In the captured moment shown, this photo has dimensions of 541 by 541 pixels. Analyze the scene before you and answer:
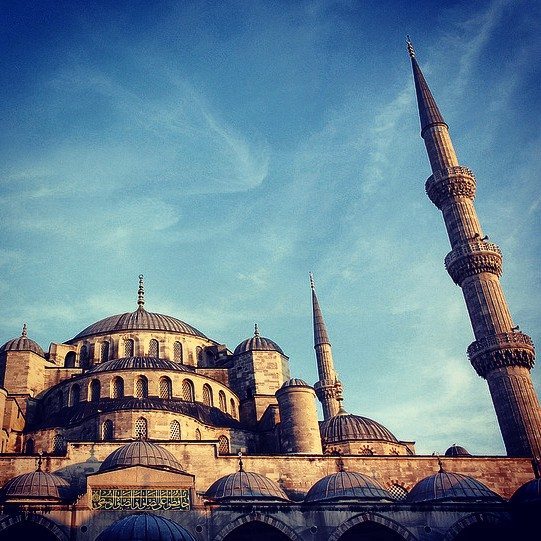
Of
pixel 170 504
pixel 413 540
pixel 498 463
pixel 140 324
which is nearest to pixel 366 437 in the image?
pixel 498 463

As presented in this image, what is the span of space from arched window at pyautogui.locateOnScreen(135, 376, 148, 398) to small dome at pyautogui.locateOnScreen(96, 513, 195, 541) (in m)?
11.3

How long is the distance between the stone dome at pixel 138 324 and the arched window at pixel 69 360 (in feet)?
3.57

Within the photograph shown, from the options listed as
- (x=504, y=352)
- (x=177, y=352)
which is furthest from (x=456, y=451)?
(x=177, y=352)

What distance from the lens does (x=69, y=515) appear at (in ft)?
51.7

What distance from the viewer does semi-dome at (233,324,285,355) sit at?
92.4ft

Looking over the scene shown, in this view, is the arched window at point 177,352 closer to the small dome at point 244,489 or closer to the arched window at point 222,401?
the arched window at point 222,401

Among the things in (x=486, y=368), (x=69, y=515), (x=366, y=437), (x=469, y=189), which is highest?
(x=469, y=189)

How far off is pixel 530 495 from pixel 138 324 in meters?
17.8

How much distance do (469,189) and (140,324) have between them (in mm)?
15769

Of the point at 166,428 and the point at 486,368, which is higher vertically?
the point at 486,368

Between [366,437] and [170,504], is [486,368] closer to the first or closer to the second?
[366,437]

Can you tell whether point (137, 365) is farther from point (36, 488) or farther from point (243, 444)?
point (36, 488)

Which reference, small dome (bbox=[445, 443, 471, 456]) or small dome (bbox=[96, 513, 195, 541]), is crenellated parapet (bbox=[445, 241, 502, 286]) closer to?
small dome (bbox=[445, 443, 471, 456])

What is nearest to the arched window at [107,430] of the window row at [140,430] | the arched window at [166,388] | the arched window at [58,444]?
the window row at [140,430]
